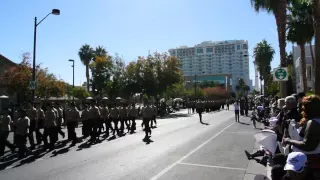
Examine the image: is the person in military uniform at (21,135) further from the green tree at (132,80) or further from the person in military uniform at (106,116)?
the green tree at (132,80)

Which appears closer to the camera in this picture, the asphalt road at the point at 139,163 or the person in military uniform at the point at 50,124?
the asphalt road at the point at 139,163

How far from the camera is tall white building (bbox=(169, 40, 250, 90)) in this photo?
7598 inches

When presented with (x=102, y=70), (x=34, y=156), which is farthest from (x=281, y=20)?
(x=102, y=70)

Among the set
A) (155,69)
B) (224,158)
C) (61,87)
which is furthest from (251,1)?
(61,87)

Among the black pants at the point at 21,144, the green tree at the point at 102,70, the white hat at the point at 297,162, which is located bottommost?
the black pants at the point at 21,144

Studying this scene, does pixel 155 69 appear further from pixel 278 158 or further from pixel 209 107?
pixel 278 158

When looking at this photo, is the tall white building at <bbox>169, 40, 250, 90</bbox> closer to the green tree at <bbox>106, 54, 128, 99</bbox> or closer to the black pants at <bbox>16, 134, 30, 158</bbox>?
the green tree at <bbox>106, 54, 128, 99</bbox>

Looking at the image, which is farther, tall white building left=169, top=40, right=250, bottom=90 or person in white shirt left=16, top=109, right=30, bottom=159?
tall white building left=169, top=40, right=250, bottom=90

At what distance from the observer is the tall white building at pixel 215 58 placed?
19300 centimetres

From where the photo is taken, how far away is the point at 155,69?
1825 inches

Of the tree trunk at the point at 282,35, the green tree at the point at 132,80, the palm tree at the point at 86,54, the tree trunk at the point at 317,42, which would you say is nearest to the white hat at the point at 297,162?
the tree trunk at the point at 317,42

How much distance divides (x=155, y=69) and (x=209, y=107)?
9378 millimetres

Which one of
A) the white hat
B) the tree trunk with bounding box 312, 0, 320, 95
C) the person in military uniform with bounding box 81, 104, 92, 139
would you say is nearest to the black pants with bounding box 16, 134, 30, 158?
the person in military uniform with bounding box 81, 104, 92, 139

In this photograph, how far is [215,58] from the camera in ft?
646
